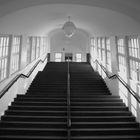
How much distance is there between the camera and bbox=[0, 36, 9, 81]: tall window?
7.08 meters

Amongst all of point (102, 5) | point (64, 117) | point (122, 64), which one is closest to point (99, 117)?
point (64, 117)

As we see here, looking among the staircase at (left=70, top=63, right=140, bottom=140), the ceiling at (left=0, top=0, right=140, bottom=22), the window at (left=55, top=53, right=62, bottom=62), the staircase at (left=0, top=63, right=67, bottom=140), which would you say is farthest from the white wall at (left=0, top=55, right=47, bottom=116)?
the window at (left=55, top=53, right=62, bottom=62)

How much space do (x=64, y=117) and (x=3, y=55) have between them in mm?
3616

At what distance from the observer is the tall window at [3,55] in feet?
23.2

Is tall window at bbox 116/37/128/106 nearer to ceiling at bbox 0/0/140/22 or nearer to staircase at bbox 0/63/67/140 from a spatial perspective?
staircase at bbox 0/63/67/140

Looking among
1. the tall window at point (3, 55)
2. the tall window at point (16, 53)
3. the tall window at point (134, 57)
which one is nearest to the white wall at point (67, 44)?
the tall window at point (16, 53)

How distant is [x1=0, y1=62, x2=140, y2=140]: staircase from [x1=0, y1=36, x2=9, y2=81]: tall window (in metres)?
1.20

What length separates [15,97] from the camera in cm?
774

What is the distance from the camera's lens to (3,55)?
24.0 feet

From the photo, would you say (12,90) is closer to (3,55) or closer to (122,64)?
(3,55)

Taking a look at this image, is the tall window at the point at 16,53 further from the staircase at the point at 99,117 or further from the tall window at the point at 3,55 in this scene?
the staircase at the point at 99,117

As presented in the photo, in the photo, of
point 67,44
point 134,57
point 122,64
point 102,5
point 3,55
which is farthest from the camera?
point 67,44

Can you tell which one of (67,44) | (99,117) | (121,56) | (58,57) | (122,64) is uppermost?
(67,44)

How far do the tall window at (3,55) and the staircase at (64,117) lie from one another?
1.20 meters
